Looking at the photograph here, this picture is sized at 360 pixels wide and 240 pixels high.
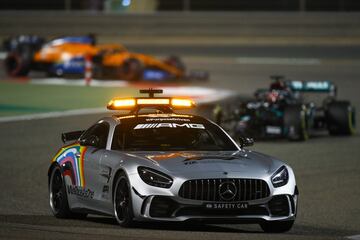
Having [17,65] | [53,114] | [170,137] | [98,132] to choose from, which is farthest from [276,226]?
[17,65]

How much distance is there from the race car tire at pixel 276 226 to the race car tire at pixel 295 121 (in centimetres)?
979

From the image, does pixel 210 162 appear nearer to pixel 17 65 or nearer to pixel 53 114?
pixel 53 114

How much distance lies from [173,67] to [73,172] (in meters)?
24.3

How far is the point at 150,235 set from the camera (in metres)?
9.68

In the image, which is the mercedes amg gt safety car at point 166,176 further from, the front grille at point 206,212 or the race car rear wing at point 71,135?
the race car rear wing at point 71,135

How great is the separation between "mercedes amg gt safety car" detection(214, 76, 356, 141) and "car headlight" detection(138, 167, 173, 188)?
10.2 meters

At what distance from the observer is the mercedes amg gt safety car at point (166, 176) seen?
9719mm

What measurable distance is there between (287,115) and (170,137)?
916 centimetres

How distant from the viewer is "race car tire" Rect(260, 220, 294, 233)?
10.0m

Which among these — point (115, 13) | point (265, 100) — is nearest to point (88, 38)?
point (115, 13)

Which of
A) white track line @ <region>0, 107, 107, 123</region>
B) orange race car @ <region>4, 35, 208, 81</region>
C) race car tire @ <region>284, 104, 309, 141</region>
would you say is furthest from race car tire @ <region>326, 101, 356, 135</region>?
orange race car @ <region>4, 35, 208, 81</region>

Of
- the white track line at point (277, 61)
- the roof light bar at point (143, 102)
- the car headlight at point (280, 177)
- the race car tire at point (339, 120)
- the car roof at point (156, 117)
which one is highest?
the roof light bar at point (143, 102)

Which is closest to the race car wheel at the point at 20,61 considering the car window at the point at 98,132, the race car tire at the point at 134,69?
the race car tire at the point at 134,69

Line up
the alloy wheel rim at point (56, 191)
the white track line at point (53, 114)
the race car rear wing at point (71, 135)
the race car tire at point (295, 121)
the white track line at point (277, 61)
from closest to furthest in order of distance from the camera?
the alloy wheel rim at point (56, 191), the race car rear wing at point (71, 135), the race car tire at point (295, 121), the white track line at point (53, 114), the white track line at point (277, 61)
